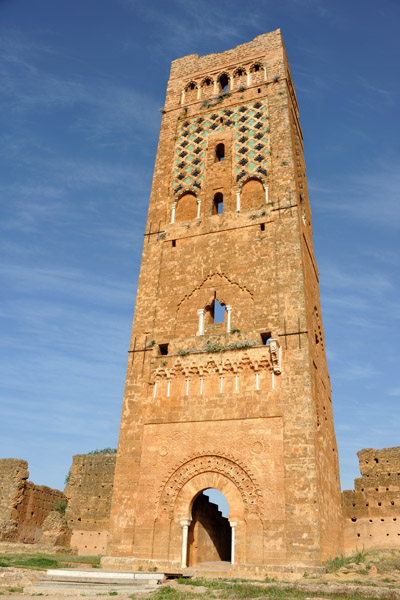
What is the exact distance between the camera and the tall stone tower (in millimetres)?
12492

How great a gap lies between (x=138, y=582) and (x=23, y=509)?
13452mm

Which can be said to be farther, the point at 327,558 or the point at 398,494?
the point at 398,494

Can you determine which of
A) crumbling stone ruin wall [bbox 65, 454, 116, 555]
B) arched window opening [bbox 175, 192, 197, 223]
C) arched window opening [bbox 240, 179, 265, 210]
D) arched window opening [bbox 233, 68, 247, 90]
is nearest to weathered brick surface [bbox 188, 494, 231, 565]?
crumbling stone ruin wall [bbox 65, 454, 116, 555]

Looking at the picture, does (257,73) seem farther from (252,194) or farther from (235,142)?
(252,194)

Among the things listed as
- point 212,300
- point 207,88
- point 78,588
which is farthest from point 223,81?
point 78,588

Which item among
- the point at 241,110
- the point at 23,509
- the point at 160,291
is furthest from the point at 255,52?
the point at 23,509

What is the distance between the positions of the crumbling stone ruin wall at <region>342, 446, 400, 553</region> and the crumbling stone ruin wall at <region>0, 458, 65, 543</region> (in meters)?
13.2

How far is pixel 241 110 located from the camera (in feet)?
64.8

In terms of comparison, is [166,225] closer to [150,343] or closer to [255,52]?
[150,343]

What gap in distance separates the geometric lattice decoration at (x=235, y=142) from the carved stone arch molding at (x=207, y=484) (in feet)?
32.8

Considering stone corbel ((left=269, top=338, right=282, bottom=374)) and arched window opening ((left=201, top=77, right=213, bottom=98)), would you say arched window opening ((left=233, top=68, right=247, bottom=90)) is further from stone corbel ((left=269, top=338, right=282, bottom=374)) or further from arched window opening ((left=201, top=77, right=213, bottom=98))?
stone corbel ((left=269, top=338, right=282, bottom=374))

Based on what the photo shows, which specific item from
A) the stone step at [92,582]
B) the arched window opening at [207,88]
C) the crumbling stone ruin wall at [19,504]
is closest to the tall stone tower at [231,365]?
the arched window opening at [207,88]

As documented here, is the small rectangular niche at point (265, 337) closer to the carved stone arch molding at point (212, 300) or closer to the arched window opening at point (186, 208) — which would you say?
the carved stone arch molding at point (212, 300)

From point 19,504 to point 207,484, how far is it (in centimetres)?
1160
